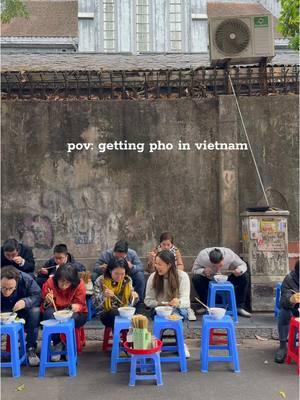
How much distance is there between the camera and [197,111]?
8289 millimetres

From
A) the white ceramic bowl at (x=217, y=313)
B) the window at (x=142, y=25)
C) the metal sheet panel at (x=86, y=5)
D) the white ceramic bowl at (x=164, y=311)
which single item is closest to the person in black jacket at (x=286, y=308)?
the white ceramic bowl at (x=217, y=313)

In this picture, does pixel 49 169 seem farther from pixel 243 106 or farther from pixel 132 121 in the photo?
pixel 243 106

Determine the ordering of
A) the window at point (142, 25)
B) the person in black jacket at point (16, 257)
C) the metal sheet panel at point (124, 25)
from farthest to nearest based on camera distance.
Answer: the window at point (142, 25) < the metal sheet panel at point (124, 25) < the person in black jacket at point (16, 257)

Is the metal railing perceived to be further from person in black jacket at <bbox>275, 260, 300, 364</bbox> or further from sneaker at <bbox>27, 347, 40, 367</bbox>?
sneaker at <bbox>27, 347, 40, 367</bbox>

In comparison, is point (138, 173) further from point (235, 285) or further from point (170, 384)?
point (170, 384)

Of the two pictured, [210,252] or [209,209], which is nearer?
[210,252]

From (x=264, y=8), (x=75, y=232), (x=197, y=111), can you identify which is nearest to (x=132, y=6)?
(x=264, y=8)

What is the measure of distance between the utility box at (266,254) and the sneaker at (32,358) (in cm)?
348

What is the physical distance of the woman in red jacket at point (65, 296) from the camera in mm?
5285

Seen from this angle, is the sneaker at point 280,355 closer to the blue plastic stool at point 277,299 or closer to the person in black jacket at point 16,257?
the blue plastic stool at point 277,299

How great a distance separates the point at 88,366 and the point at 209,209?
3.84 meters

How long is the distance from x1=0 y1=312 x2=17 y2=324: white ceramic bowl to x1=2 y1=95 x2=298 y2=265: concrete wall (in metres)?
3.01

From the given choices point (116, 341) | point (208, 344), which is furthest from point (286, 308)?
point (116, 341)

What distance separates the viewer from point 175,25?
22172 mm
